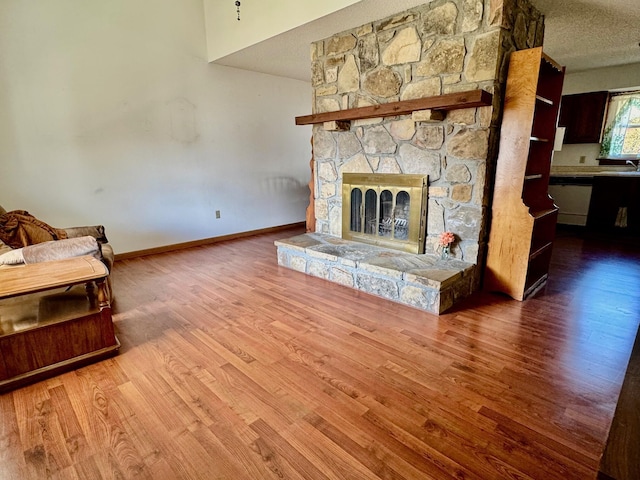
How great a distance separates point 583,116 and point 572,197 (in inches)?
46.3

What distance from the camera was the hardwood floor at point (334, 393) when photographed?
1271mm

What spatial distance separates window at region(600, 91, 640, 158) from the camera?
468 centimetres

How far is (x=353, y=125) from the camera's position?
328cm

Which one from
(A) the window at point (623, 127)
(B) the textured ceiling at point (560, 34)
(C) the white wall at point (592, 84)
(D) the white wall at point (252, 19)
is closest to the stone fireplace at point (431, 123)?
(B) the textured ceiling at point (560, 34)

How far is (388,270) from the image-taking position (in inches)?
103

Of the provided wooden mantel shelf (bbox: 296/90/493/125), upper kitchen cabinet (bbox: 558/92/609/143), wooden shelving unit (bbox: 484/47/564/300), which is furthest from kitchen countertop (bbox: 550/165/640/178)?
wooden mantel shelf (bbox: 296/90/493/125)

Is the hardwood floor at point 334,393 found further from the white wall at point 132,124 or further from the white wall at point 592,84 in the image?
the white wall at point 592,84

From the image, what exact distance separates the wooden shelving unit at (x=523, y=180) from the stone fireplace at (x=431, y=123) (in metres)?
0.09

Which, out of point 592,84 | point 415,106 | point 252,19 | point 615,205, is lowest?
point 615,205

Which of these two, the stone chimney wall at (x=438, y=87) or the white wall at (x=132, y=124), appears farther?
the white wall at (x=132, y=124)

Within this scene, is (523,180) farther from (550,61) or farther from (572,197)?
(572,197)

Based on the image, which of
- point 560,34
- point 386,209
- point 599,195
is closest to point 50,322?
point 386,209

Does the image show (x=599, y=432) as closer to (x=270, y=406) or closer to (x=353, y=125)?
(x=270, y=406)

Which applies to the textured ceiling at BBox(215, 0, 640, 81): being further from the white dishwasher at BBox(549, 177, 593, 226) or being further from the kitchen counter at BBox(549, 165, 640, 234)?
the white dishwasher at BBox(549, 177, 593, 226)
